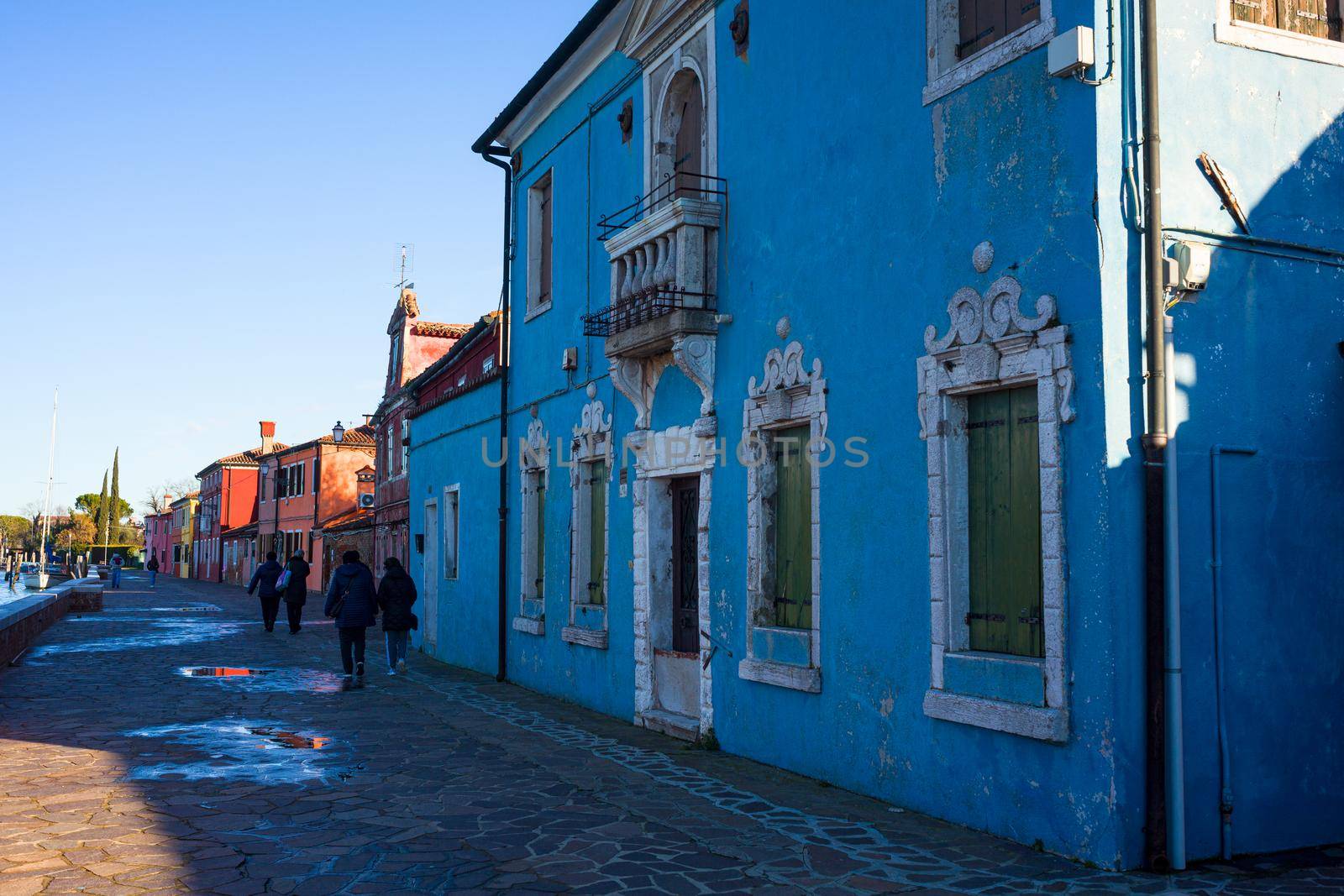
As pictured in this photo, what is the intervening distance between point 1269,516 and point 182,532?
318 feet

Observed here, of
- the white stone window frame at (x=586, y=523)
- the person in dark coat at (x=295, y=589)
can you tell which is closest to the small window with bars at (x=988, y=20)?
the white stone window frame at (x=586, y=523)

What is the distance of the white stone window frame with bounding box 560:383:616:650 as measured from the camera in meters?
13.2

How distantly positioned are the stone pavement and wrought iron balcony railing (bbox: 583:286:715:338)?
3.94m

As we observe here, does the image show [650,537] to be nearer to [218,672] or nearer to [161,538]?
[218,672]

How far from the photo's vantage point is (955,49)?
7973mm

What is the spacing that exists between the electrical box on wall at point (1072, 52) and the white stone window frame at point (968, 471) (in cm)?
115

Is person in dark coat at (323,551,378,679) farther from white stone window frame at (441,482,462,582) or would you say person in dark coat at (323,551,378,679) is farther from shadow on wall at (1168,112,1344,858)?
shadow on wall at (1168,112,1344,858)

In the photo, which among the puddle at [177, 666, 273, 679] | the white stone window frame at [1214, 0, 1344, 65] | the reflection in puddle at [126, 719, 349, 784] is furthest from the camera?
the puddle at [177, 666, 273, 679]

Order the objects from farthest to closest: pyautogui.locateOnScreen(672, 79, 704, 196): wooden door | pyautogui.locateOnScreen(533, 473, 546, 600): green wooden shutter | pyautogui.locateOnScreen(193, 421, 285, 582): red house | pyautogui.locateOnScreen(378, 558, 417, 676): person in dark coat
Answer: pyautogui.locateOnScreen(193, 421, 285, 582): red house → pyautogui.locateOnScreen(378, 558, 417, 676): person in dark coat → pyautogui.locateOnScreen(533, 473, 546, 600): green wooden shutter → pyautogui.locateOnScreen(672, 79, 704, 196): wooden door

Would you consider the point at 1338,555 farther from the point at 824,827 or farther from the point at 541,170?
the point at 541,170

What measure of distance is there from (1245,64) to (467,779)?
7115mm

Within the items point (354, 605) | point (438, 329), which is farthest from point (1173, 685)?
point (438, 329)

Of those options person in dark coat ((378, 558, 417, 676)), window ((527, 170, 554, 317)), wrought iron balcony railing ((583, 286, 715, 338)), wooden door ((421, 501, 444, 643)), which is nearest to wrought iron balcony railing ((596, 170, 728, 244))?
wrought iron balcony railing ((583, 286, 715, 338))

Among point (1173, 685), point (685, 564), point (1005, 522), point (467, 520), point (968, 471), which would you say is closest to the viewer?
point (1173, 685)
